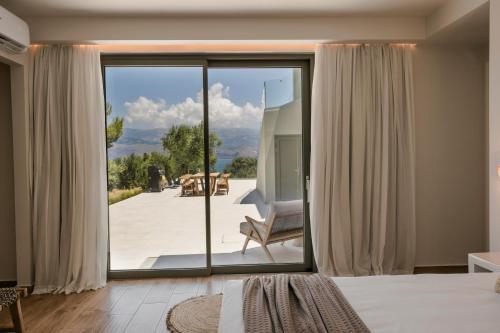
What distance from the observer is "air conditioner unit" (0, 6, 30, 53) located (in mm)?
2869

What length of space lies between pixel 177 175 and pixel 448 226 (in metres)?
2.94

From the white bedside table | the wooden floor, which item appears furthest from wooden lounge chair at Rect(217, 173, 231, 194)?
the white bedside table

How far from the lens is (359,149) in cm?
365

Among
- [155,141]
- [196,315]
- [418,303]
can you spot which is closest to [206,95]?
[155,141]

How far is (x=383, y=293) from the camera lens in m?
1.82

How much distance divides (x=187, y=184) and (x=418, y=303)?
266cm

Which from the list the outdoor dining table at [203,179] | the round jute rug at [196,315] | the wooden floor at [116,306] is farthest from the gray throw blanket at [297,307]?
the outdoor dining table at [203,179]

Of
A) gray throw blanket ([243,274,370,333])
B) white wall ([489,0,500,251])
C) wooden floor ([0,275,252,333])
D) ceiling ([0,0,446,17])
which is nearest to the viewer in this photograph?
gray throw blanket ([243,274,370,333])

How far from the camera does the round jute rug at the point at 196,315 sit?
2687 millimetres

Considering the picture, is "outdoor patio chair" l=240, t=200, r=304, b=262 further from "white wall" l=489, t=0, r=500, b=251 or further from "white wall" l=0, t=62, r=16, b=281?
"white wall" l=0, t=62, r=16, b=281

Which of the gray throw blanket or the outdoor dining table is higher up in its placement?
the outdoor dining table

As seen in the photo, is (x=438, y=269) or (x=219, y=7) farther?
(x=438, y=269)

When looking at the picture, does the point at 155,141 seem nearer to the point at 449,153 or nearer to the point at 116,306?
the point at 116,306

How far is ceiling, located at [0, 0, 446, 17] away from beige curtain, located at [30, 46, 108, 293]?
41 cm
